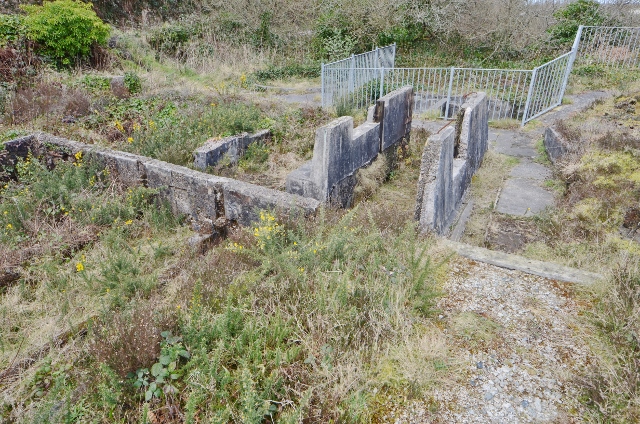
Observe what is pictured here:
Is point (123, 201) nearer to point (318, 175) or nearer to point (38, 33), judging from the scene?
point (318, 175)

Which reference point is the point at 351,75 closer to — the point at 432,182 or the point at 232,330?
the point at 432,182

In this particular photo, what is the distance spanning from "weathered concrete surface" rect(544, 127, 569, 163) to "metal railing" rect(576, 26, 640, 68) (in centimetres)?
593

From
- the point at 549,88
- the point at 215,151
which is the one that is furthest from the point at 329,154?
the point at 549,88

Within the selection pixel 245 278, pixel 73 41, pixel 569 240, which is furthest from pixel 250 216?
pixel 73 41

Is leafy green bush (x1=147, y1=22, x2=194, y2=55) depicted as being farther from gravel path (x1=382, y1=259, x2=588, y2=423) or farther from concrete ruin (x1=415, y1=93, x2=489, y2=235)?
gravel path (x1=382, y1=259, x2=588, y2=423)

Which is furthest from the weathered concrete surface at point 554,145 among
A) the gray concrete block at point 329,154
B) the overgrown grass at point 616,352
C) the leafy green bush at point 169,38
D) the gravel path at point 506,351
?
the leafy green bush at point 169,38

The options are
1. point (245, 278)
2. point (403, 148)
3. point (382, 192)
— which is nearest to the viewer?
point (245, 278)

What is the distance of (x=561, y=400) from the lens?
254 centimetres

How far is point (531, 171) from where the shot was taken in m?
7.34

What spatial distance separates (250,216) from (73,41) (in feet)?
30.2

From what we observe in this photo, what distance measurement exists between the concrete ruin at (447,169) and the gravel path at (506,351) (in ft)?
3.19

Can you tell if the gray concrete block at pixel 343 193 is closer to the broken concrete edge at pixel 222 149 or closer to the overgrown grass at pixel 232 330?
the overgrown grass at pixel 232 330

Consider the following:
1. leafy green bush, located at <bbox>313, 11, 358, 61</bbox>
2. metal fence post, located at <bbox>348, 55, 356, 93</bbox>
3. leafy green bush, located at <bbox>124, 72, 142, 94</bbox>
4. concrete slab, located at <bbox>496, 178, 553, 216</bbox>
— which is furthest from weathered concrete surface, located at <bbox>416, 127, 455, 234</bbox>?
leafy green bush, located at <bbox>313, 11, 358, 61</bbox>

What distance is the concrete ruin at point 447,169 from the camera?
15.1 feet
